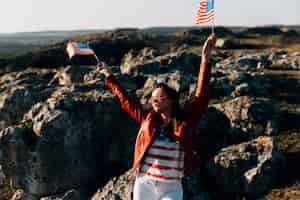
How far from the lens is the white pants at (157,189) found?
23.7 feet

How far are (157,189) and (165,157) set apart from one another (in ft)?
1.57

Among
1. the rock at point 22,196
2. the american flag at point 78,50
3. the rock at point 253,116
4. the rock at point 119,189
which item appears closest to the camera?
the american flag at point 78,50

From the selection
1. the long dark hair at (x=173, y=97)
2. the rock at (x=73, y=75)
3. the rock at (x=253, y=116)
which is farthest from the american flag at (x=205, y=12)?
the rock at (x=73, y=75)

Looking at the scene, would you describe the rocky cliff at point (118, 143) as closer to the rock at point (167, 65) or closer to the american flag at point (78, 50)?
the rock at point (167, 65)

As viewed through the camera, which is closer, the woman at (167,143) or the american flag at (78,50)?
the woman at (167,143)

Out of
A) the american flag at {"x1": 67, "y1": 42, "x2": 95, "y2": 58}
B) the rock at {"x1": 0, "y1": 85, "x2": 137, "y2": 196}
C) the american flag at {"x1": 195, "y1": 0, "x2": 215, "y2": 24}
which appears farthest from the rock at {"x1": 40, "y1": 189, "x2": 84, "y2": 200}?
the american flag at {"x1": 195, "y1": 0, "x2": 215, "y2": 24}

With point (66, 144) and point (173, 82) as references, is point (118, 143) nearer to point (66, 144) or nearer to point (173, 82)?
point (66, 144)

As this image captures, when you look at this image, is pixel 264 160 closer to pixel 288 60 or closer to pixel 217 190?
pixel 217 190

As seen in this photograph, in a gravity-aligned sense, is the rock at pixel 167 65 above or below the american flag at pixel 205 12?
below

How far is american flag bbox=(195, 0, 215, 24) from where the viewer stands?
929 cm

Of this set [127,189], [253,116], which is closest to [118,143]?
[127,189]

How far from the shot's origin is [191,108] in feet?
23.8

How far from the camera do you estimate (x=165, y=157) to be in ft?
23.5

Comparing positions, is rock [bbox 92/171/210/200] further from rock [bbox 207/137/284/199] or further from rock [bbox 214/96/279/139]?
rock [bbox 214/96/279/139]
